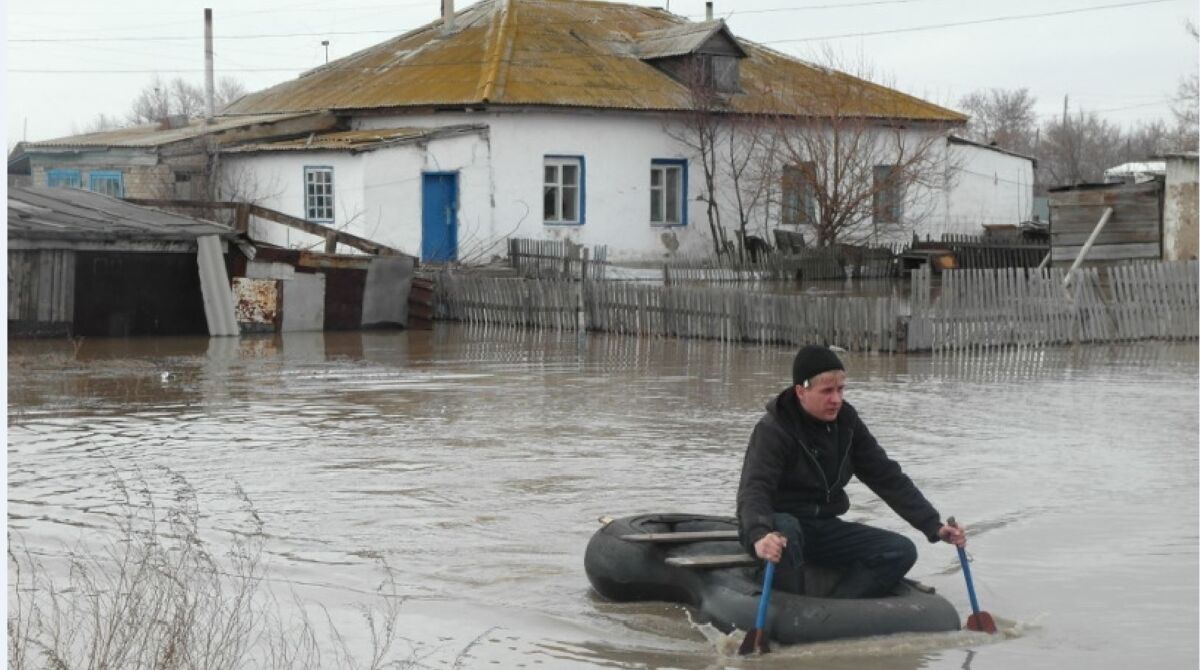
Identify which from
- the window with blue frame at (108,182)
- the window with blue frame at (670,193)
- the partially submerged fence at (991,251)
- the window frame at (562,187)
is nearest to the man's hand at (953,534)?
the window frame at (562,187)

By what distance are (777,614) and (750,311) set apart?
15851mm

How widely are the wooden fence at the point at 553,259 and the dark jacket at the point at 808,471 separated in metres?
24.2

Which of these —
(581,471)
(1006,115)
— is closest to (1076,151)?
(1006,115)

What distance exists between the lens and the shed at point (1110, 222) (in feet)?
96.3

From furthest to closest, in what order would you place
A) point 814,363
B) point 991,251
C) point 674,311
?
1. point 991,251
2. point 674,311
3. point 814,363

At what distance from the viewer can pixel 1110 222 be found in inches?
1176

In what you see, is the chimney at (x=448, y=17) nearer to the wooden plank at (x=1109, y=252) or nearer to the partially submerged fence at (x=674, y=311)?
the partially submerged fence at (x=674, y=311)

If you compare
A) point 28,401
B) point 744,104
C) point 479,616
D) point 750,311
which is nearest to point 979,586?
point 479,616

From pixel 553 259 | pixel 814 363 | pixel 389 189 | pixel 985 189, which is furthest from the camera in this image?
pixel 985 189

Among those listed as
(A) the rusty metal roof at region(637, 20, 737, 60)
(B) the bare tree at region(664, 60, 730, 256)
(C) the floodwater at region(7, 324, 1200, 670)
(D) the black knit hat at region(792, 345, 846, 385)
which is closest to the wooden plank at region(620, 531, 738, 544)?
(C) the floodwater at region(7, 324, 1200, 670)

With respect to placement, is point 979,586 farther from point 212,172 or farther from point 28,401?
point 212,172

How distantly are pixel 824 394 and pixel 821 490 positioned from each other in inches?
23.0

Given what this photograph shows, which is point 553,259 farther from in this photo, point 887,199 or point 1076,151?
point 1076,151

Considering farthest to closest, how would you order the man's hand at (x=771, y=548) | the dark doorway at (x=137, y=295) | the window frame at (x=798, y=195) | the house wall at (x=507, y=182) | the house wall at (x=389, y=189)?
1. the window frame at (x=798, y=195)
2. the house wall at (x=507, y=182)
3. the house wall at (x=389, y=189)
4. the dark doorway at (x=137, y=295)
5. the man's hand at (x=771, y=548)
